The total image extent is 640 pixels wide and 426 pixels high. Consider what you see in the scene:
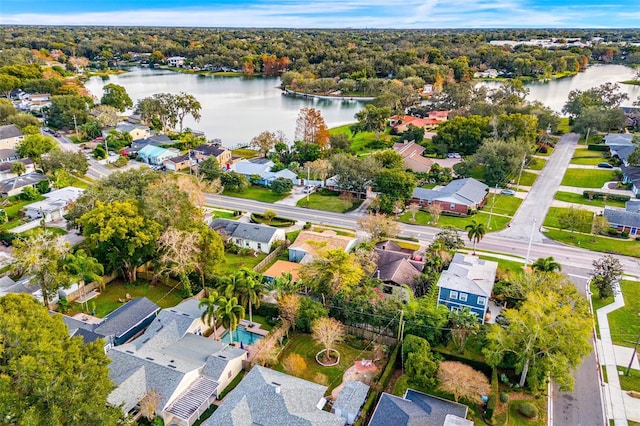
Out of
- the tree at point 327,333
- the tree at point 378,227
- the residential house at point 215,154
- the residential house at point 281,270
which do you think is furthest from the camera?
the residential house at point 215,154

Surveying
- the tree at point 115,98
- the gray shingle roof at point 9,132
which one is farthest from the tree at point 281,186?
the tree at point 115,98

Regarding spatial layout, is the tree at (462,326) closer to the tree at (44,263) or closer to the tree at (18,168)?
the tree at (44,263)

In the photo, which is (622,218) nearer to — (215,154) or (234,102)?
(215,154)

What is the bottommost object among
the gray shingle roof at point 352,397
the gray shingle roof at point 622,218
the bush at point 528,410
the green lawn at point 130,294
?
the green lawn at point 130,294

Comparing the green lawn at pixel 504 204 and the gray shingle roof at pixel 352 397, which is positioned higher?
the green lawn at pixel 504 204

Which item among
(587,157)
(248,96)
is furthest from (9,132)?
(587,157)

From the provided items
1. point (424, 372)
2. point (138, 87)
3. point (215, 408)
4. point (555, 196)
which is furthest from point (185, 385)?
point (138, 87)
